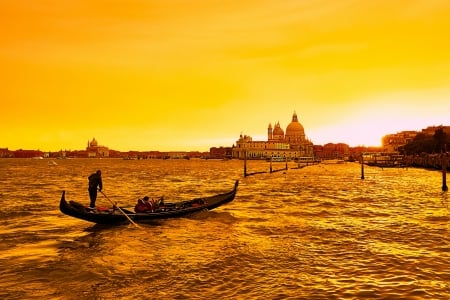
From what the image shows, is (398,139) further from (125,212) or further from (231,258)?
(231,258)

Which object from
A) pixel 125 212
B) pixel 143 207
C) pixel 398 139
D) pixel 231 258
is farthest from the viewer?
pixel 398 139

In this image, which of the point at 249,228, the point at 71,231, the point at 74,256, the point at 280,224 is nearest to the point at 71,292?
the point at 74,256

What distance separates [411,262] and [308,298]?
12.6ft

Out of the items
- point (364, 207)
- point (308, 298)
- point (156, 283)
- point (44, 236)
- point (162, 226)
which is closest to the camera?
point (308, 298)

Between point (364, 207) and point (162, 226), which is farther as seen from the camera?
point (364, 207)

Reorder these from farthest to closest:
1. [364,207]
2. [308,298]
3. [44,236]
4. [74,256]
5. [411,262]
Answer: [364,207], [44,236], [74,256], [411,262], [308,298]

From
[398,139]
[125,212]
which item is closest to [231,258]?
[125,212]

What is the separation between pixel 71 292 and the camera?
8680 millimetres

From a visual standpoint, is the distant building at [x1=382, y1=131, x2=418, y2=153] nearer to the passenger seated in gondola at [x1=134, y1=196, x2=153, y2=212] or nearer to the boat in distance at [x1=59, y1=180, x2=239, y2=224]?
the boat in distance at [x1=59, y1=180, x2=239, y2=224]

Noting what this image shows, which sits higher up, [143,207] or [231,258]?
[143,207]

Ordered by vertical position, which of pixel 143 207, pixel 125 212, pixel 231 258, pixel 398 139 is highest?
pixel 398 139

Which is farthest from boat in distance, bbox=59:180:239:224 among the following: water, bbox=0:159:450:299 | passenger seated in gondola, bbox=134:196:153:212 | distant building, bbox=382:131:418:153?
distant building, bbox=382:131:418:153

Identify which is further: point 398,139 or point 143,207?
point 398,139

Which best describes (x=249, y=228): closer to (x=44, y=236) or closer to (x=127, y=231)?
(x=127, y=231)
